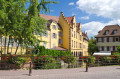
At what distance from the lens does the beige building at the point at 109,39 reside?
43631mm

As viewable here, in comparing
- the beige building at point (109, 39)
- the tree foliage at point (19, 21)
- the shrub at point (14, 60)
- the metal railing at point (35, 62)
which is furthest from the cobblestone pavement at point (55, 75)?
the beige building at point (109, 39)

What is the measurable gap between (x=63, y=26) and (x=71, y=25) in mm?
2612

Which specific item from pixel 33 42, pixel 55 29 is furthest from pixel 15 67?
→ pixel 55 29

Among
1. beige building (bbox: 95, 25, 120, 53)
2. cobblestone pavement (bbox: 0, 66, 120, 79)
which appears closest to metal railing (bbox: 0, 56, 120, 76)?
cobblestone pavement (bbox: 0, 66, 120, 79)

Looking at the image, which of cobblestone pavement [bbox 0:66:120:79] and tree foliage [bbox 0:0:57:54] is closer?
cobblestone pavement [bbox 0:66:120:79]

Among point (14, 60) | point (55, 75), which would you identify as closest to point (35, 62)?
point (14, 60)

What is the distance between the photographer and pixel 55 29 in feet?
124

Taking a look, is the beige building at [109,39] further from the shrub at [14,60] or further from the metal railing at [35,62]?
the shrub at [14,60]

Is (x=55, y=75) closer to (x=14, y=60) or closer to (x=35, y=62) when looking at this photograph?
(x=35, y=62)

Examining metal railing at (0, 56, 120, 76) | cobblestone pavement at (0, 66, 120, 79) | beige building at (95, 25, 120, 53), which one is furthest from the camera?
beige building at (95, 25, 120, 53)

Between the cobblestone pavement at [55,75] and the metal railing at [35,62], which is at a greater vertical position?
the metal railing at [35,62]

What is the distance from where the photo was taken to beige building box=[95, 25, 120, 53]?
143 feet

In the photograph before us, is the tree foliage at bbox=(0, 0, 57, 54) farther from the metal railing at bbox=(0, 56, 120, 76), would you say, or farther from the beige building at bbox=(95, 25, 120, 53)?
the beige building at bbox=(95, 25, 120, 53)

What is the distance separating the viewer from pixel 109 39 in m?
44.6
